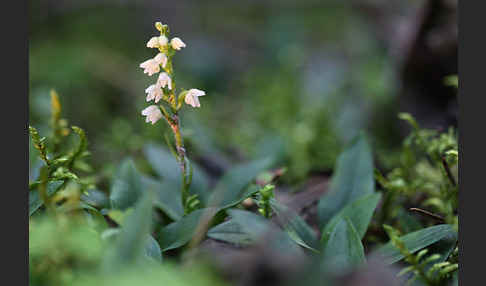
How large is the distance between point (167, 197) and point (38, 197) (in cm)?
50

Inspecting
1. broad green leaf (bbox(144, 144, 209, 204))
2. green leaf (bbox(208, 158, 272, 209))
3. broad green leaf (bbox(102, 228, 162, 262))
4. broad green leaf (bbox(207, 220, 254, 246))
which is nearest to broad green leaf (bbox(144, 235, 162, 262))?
broad green leaf (bbox(102, 228, 162, 262))

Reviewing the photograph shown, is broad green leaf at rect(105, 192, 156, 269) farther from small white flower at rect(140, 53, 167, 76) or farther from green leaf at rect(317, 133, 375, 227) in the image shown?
green leaf at rect(317, 133, 375, 227)

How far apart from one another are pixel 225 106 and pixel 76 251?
2747mm

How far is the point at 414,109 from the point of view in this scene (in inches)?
100

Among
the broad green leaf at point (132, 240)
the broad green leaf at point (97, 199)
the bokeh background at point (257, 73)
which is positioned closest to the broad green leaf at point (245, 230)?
the broad green leaf at point (132, 240)

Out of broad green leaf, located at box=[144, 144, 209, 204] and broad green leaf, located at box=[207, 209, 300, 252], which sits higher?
broad green leaf, located at box=[144, 144, 209, 204]

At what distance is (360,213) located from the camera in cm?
147

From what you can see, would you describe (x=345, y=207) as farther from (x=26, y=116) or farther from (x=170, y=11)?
(x=170, y=11)

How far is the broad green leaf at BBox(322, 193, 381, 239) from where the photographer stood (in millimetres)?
1430

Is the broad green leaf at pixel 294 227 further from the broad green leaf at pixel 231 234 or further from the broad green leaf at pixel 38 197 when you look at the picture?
the broad green leaf at pixel 38 197

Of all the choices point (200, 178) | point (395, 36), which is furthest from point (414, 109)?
point (200, 178)

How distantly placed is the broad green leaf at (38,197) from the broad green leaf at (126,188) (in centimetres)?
23

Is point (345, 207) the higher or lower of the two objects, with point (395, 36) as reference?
lower

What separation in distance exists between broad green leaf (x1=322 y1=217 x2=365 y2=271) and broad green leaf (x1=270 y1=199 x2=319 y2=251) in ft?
0.19
